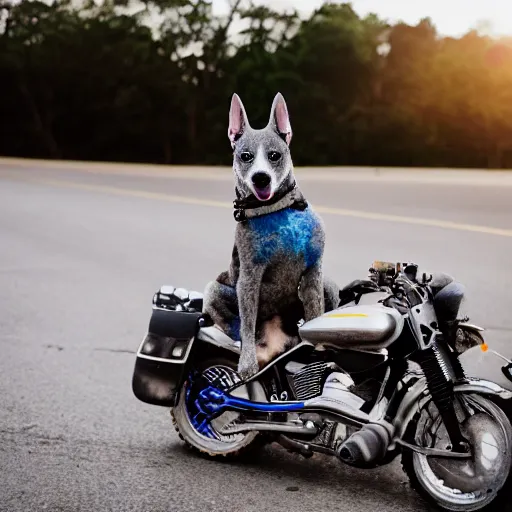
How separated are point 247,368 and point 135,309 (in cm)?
526

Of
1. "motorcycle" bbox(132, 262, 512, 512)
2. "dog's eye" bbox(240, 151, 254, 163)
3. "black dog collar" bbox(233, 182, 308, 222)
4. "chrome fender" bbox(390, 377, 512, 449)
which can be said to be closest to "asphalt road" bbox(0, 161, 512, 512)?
"motorcycle" bbox(132, 262, 512, 512)

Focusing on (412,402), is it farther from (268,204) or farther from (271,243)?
(268,204)

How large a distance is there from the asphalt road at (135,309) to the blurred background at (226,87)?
31129 mm

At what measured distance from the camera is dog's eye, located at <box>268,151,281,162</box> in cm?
475

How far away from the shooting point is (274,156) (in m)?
4.76

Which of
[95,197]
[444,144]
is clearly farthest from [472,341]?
[444,144]

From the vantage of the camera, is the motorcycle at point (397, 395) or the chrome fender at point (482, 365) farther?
the chrome fender at point (482, 365)

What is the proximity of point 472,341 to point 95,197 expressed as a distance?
17.9 m

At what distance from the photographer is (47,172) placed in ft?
102

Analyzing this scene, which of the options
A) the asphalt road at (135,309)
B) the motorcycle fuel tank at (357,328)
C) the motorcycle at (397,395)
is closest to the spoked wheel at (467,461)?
the motorcycle at (397,395)

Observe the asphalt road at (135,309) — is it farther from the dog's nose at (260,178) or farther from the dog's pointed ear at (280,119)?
the dog's pointed ear at (280,119)

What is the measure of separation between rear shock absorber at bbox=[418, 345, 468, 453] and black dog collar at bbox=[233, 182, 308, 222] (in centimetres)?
95

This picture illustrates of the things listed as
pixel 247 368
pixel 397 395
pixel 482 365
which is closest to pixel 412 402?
pixel 397 395

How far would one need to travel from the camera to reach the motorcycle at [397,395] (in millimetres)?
4391
